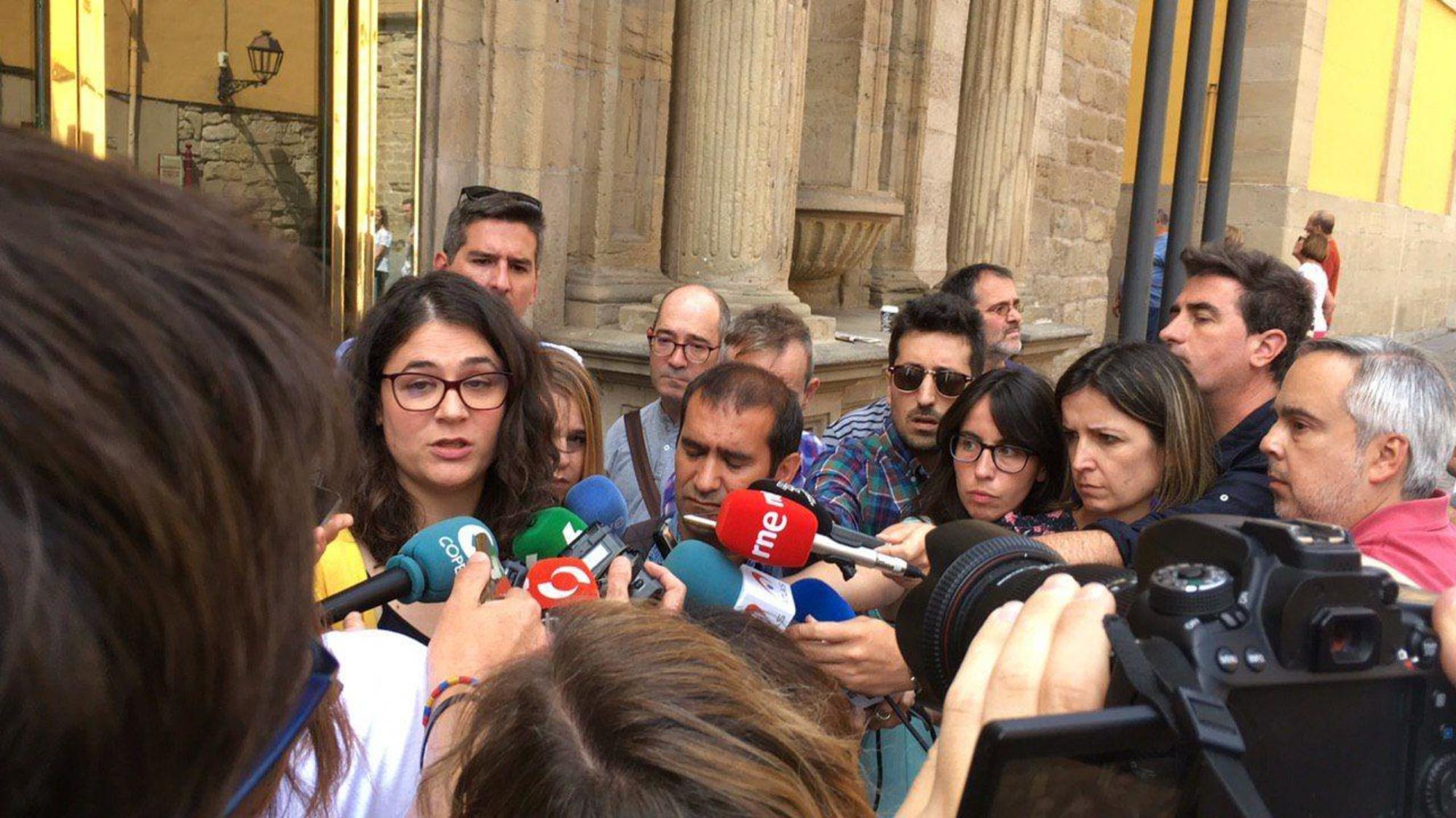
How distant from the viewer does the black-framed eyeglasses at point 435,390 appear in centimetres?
265

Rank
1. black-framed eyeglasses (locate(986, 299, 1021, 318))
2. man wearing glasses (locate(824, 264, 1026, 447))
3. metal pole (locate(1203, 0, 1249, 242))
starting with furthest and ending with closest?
metal pole (locate(1203, 0, 1249, 242)) → black-framed eyeglasses (locate(986, 299, 1021, 318)) → man wearing glasses (locate(824, 264, 1026, 447))

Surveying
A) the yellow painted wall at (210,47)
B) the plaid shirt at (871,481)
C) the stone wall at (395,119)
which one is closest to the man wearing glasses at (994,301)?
the plaid shirt at (871,481)

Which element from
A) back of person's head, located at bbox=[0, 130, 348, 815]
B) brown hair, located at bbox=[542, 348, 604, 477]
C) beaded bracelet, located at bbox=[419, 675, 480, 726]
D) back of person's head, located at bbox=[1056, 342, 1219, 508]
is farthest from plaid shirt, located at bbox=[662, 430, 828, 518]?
back of person's head, located at bbox=[0, 130, 348, 815]

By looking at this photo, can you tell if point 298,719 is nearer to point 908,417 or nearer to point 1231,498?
point 1231,498

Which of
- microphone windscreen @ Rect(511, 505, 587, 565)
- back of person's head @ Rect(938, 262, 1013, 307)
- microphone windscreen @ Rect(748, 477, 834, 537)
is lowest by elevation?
microphone windscreen @ Rect(511, 505, 587, 565)

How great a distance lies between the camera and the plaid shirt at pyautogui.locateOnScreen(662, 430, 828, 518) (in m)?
3.74

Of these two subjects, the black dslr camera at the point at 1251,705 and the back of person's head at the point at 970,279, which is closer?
the black dslr camera at the point at 1251,705

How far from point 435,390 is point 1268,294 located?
2512 mm

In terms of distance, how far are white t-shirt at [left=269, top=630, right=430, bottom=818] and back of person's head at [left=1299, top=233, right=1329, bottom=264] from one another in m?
11.2

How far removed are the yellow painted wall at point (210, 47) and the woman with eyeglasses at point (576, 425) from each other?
7.95 ft

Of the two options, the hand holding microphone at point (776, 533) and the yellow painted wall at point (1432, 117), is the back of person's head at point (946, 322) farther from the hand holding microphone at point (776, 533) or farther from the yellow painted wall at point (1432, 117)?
the yellow painted wall at point (1432, 117)

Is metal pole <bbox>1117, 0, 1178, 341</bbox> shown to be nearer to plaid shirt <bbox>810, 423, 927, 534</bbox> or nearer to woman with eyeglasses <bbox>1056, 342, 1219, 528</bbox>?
plaid shirt <bbox>810, 423, 927, 534</bbox>

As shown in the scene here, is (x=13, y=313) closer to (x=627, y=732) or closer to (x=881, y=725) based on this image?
(x=627, y=732)

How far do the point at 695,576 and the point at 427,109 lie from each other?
421cm
